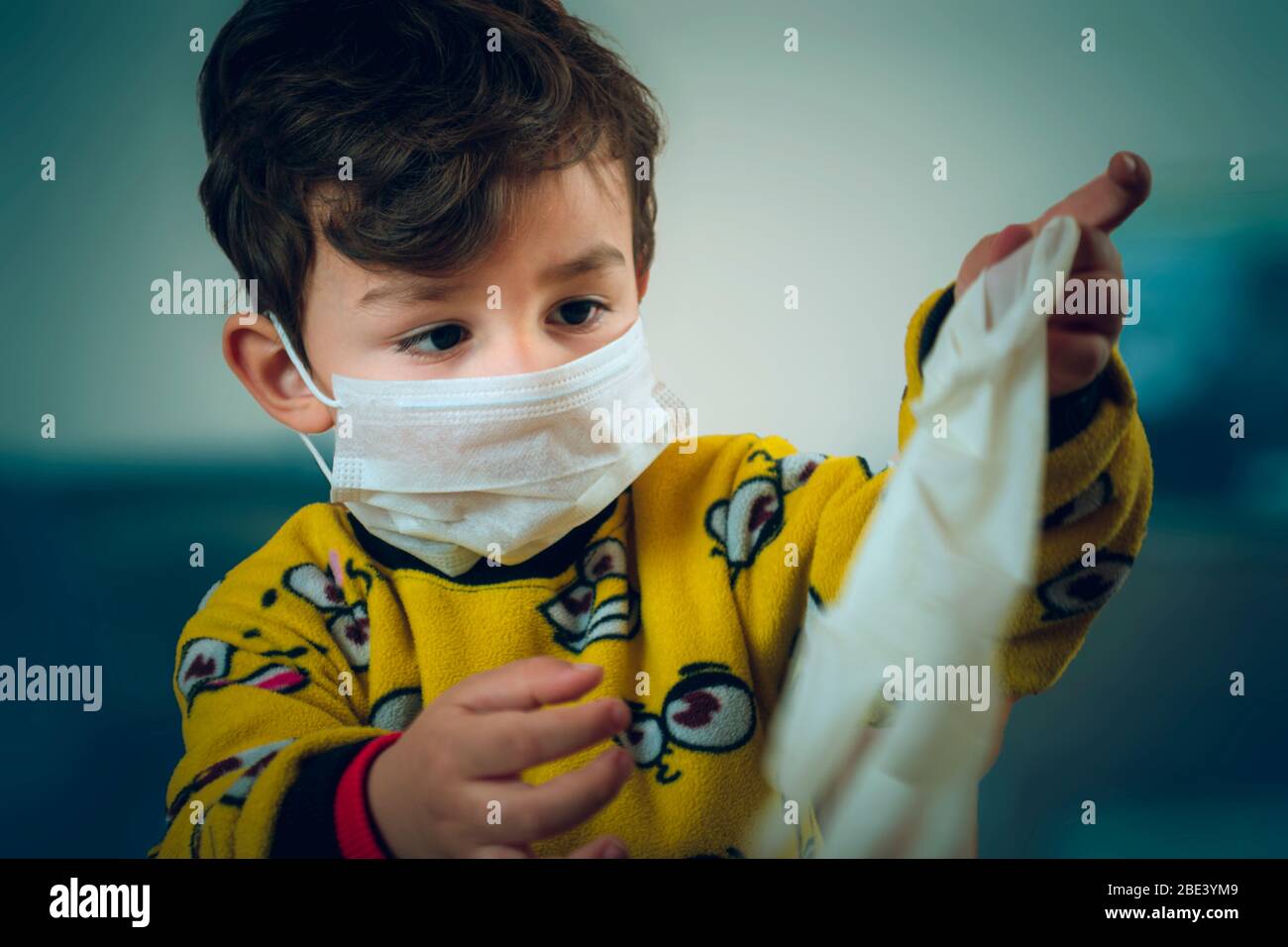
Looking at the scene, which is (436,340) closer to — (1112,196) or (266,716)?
(266,716)

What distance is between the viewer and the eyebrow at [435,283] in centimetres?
65

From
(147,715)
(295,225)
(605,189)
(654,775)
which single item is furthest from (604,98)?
(147,715)

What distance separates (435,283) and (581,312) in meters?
0.09

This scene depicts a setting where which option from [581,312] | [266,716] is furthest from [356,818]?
[581,312]

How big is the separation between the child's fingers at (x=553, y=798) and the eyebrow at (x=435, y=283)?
292mm

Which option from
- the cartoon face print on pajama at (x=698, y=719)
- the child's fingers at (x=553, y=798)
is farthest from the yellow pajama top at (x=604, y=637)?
the child's fingers at (x=553, y=798)

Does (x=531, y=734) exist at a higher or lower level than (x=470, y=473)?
lower

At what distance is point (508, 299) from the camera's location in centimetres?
65

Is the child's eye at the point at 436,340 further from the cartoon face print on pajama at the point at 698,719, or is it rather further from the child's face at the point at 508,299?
the cartoon face print on pajama at the point at 698,719

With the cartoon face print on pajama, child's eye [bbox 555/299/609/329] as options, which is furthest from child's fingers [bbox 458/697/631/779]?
child's eye [bbox 555/299/609/329]

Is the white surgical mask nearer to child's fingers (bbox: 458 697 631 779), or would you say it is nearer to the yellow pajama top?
the yellow pajama top

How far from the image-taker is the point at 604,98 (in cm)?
71

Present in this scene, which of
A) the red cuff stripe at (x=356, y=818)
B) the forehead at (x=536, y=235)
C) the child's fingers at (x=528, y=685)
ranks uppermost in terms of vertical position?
the forehead at (x=536, y=235)
